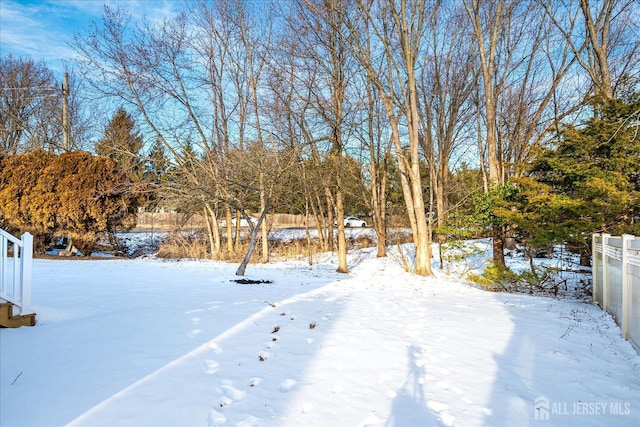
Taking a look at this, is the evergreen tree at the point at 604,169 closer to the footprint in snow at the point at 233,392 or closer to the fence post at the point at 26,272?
the footprint in snow at the point at 233,392

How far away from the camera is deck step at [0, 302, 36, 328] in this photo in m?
4.10

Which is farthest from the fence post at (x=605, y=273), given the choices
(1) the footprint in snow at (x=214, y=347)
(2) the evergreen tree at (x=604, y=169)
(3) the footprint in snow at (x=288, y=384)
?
(1) the footprint in snow at (x=214, y=347)

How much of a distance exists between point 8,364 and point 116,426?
1631 mm

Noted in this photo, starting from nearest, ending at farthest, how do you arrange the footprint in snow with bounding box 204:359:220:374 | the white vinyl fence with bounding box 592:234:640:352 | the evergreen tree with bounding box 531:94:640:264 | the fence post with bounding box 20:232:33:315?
the footprint in snow with bounding box 204:359:220:374 < the white vinyl fence with bounding box 592:234:640:352 < the fence post with bounding box 20:232:33:315 < the evergreen tree with bounding box 531:94:640:264

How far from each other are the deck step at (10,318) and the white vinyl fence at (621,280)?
21.1 feet

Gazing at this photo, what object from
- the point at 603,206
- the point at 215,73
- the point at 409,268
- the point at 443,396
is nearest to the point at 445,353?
the point at 443,396

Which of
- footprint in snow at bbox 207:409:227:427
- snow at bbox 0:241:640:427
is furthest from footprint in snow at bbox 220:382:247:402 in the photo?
footprint in snow at bbox 207:409:227:427

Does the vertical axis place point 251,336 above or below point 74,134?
below

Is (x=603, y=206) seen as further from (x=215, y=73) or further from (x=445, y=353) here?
(x=215, y=73)

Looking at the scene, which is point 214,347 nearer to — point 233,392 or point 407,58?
point 233,392

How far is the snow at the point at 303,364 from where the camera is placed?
2.65 m

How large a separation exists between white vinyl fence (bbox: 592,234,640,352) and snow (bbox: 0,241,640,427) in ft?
0.81

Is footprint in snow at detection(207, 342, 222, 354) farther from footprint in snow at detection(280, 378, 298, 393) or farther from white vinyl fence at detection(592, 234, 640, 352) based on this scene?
white vinyl fence at detection(592, 234, 640, 352)

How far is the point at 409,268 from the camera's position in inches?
464
